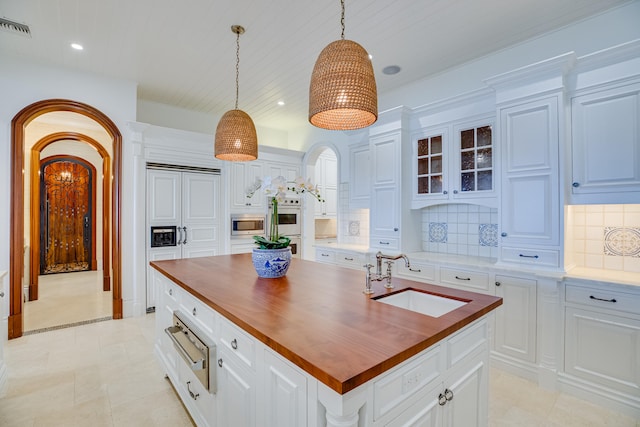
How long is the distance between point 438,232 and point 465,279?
0.83 meters

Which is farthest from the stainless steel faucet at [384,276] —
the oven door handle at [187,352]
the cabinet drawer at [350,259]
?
the cabinet drawer at [350,259]

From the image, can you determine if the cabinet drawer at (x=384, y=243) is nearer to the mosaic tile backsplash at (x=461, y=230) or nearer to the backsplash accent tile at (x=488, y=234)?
the mosaic tile backsplash at (x=461, y=230)

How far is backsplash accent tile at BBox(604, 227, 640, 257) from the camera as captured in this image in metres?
2.22

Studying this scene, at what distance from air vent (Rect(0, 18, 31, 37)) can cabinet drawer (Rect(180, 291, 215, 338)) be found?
8.85 ft

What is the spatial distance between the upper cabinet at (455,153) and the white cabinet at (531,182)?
9.7 inches

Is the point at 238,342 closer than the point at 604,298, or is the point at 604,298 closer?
the point at 238,342

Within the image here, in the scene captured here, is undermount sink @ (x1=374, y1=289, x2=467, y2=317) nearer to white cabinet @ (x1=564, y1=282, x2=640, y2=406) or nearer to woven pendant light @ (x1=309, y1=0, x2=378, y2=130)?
woven pendant light @ (x1=309, y1=0, x2=378, y2=130)

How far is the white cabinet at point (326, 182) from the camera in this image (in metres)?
5.47

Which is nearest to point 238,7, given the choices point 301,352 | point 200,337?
point 200,337

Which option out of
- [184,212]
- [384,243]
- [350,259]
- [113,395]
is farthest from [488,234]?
[184,212]

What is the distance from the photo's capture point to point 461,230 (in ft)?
10.5

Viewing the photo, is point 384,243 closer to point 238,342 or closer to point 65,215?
point 238,342

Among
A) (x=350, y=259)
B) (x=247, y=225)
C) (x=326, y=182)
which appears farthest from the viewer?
(x=326, y=182)

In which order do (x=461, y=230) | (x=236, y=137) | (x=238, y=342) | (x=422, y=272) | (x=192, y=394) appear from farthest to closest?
(x=461, y=230) < (x=422, y=272) < (x=236, y=137) < (x=192, y=394) < (x=238, y=342)
